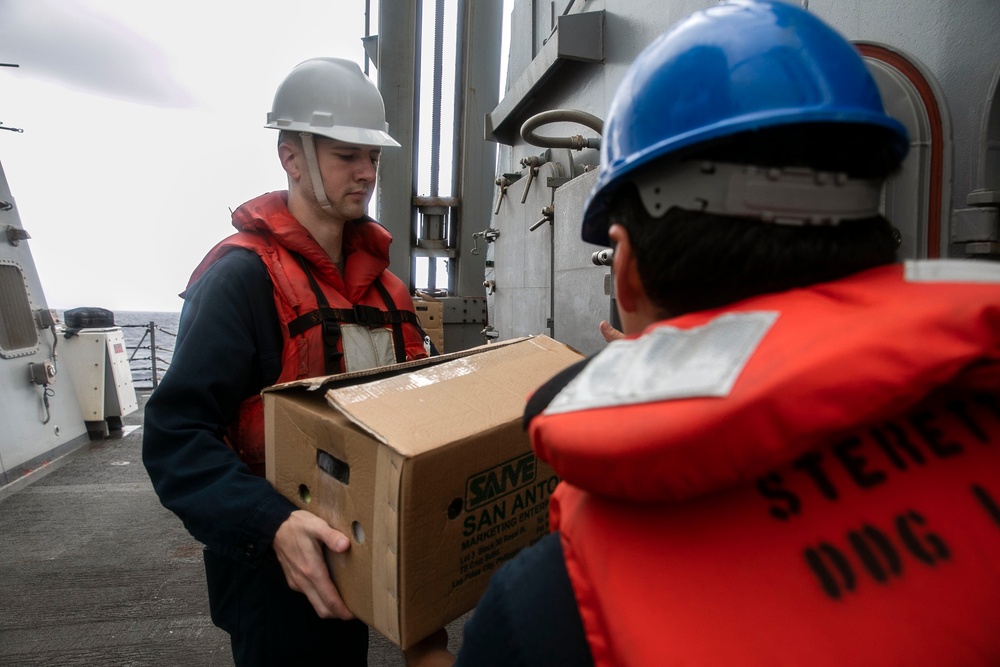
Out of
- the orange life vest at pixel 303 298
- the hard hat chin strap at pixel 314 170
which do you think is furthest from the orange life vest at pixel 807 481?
the hard hat chin strap at pixel 314 170

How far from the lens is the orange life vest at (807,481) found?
478mm

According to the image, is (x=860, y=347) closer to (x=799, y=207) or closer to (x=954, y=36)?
(x=799, y=207)

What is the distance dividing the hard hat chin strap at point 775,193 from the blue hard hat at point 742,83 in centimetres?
5

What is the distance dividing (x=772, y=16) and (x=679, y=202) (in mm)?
258

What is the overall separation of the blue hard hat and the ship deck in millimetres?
2806

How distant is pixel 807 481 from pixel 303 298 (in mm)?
1343

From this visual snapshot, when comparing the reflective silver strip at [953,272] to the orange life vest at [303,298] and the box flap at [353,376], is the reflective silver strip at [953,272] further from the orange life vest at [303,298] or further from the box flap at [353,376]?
the orange life vest at [303,298]

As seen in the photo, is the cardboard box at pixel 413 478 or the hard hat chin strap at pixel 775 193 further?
the cardboard box at pixel 413 478

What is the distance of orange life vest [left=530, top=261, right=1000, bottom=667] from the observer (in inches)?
18.8

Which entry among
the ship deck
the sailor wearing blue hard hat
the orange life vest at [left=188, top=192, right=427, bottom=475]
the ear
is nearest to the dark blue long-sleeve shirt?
the orange life vest at [left=188, top=192, right=427, bottom=475]

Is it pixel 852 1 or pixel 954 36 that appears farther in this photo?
pixel 852 1

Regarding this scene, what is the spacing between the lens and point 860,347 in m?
0.48

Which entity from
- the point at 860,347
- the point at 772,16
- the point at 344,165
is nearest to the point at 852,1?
the point at 772,16

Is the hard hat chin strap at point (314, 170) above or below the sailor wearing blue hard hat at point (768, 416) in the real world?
above
